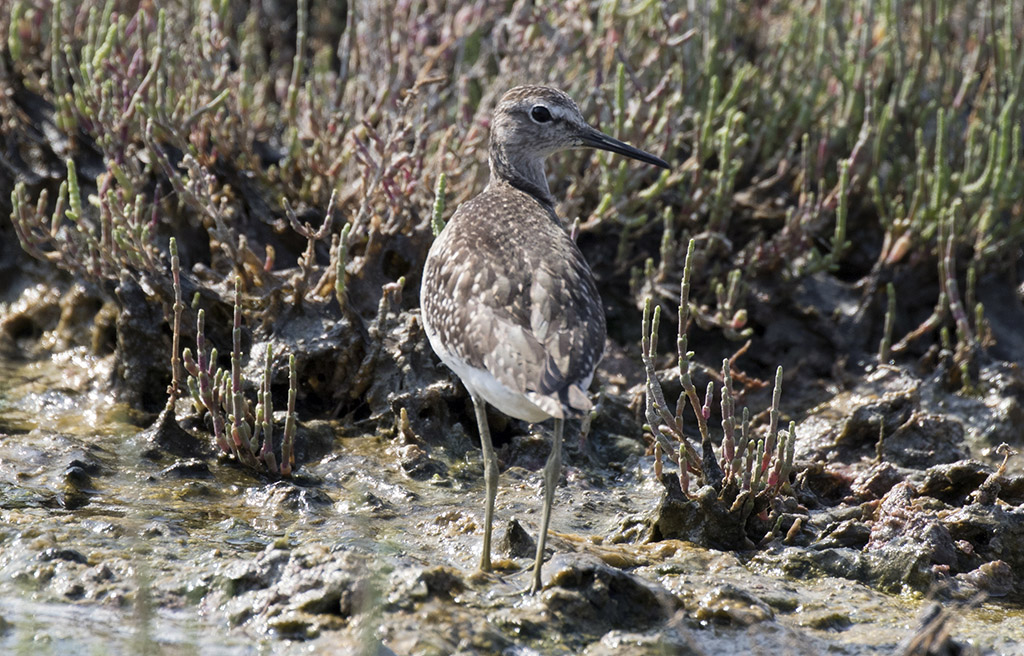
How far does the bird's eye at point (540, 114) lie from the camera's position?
5.26m

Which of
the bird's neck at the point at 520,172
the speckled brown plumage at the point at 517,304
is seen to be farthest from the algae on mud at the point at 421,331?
the speckled brown plumage at the point at 517,304

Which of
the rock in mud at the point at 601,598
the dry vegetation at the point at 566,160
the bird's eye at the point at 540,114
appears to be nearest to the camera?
the rock in mud at the point at 601,598

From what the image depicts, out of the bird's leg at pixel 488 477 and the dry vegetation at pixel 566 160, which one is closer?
the bird's leg at pixel 488 477

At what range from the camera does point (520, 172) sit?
538 centimetres

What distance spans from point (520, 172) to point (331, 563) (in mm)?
2388

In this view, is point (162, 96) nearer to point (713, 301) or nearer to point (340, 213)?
point (340, 213)

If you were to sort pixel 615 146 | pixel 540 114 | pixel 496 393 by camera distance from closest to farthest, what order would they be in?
pixel 496 393, pixel 615 146, pixel 540 114

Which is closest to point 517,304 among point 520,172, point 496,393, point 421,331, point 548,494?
→ point 496,393

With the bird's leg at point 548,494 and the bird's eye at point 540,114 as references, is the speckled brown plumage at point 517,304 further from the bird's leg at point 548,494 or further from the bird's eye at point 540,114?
the bird's eye at point 540,114

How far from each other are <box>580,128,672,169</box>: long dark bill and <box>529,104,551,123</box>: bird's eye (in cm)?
19

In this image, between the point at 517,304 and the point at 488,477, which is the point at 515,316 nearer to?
the point at 517,304

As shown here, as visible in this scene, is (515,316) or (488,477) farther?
(488,477)

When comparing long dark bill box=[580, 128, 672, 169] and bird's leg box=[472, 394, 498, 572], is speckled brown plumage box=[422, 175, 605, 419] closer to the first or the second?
bird's leg box=[472, 394, 498, 572]

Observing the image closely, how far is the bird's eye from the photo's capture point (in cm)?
526
